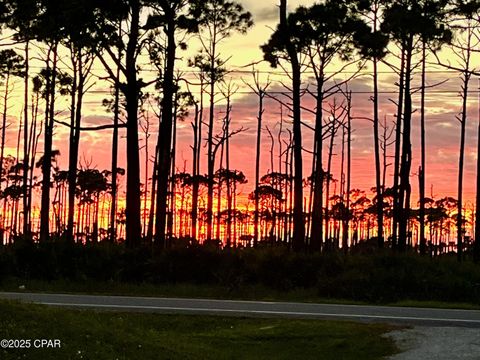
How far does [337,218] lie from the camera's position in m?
80.7

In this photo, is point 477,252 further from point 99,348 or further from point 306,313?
point 99,348

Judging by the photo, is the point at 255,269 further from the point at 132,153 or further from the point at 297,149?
the point at 297,149

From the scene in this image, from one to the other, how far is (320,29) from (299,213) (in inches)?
385

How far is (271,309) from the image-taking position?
13969 mm

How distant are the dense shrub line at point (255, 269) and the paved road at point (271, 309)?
2.66 m

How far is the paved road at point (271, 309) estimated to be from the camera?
12.5 metres

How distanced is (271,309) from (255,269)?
536 centimetres

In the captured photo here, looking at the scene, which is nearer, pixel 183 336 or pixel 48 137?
pixel 183 336

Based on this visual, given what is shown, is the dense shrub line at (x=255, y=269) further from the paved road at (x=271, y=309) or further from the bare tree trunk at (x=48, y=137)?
the bare tree trunk at (x=48, y=137)

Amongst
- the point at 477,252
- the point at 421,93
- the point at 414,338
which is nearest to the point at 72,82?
the point at 421,93


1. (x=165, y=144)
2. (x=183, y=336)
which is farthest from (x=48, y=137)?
(x=183, y=336)

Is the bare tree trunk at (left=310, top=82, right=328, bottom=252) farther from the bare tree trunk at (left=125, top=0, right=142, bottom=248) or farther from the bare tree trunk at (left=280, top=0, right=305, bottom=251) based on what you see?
the bare tree trunk at (left=125, top=0, right=142, bottom=248)

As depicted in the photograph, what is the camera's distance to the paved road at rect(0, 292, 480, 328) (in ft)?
41.2

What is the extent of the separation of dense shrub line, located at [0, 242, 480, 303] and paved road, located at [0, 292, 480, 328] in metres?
2.66
